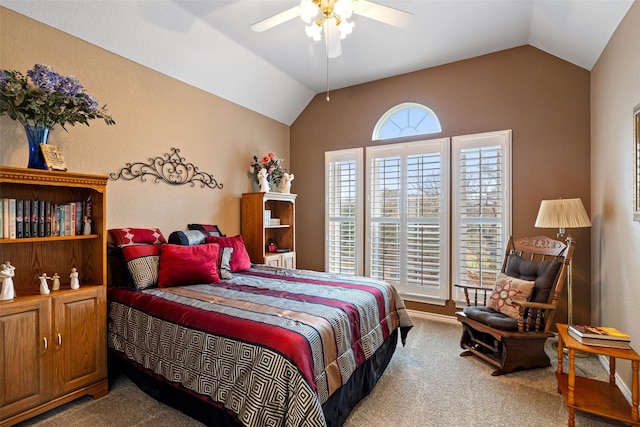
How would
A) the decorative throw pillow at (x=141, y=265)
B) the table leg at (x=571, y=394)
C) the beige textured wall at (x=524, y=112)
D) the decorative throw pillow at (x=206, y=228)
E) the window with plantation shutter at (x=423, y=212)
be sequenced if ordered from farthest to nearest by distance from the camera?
the window with plantation shutter at (x=423, y=212) → the decorative throw pillow at (x=206, y=228) → the beige textured wall at (x=524, y=112) → the decorative throw pillow at (x=141, y=265) → the table leg at (x=571, y=394)

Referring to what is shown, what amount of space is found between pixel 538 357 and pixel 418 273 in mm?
1521

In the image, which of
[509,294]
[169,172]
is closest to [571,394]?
[509,294]

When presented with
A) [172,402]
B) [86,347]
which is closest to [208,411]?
[172,402]

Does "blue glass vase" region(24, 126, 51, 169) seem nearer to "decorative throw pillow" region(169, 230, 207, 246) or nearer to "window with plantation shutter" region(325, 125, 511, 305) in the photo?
"decorative throw pillow" region(169, 230, 207, 246)

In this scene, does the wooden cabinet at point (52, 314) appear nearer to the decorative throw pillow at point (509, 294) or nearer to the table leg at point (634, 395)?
the decorative throw pillow at point (509, 294)

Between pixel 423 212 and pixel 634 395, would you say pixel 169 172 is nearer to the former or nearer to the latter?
pixel 423 212

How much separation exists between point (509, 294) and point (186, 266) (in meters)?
2.84

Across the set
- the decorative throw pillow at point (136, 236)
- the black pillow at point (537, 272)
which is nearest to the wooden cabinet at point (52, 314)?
the decorative throw pillow at point (136, 236)

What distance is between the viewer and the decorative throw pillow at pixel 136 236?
2664 millimetres

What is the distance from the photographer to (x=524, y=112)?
3.34 m

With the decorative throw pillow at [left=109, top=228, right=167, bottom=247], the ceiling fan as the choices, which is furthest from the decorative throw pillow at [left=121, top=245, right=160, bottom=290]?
the ceiling fan

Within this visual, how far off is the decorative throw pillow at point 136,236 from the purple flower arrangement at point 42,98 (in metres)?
0.94

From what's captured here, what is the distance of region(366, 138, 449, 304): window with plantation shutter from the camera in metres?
3.76

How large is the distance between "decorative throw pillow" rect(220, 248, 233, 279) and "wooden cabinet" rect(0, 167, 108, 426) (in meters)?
0.93
